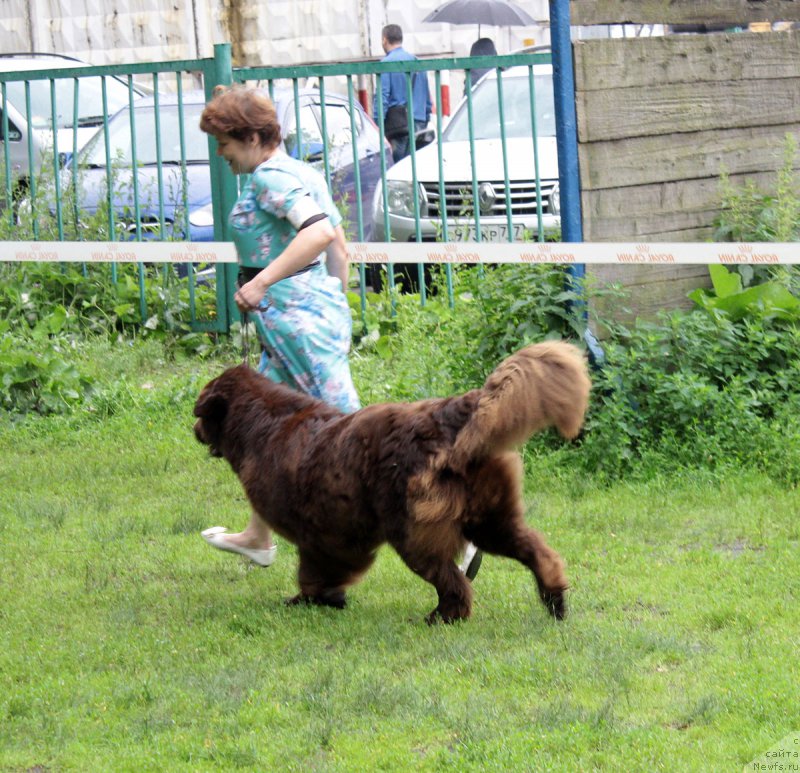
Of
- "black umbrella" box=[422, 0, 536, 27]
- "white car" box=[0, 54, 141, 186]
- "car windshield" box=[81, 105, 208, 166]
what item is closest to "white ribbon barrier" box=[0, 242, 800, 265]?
"car windshield" box=[81, 105, 208, 166]

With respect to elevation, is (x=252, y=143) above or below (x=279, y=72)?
below

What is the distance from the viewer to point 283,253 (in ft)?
15.5

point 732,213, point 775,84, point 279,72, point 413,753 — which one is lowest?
point 413,753

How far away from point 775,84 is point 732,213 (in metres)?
0.78

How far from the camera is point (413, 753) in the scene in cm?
346

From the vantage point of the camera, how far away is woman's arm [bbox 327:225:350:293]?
512cm

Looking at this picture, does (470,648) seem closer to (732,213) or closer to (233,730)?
(233,730)

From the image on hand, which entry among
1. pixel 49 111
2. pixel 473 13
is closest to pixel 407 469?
pixel 49 111

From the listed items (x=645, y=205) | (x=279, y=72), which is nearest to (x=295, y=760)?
(x=645, y=205)

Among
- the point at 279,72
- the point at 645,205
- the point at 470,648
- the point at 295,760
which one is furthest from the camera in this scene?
the point at 279,72

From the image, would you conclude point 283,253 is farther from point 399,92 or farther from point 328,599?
point 399,92

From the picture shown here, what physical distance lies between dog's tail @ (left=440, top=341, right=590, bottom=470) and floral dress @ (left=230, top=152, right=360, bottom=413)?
107 centimetres

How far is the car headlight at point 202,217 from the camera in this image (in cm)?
999

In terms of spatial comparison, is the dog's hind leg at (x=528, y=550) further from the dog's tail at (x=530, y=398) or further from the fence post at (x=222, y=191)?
the fence post at (x=222, y=191)
